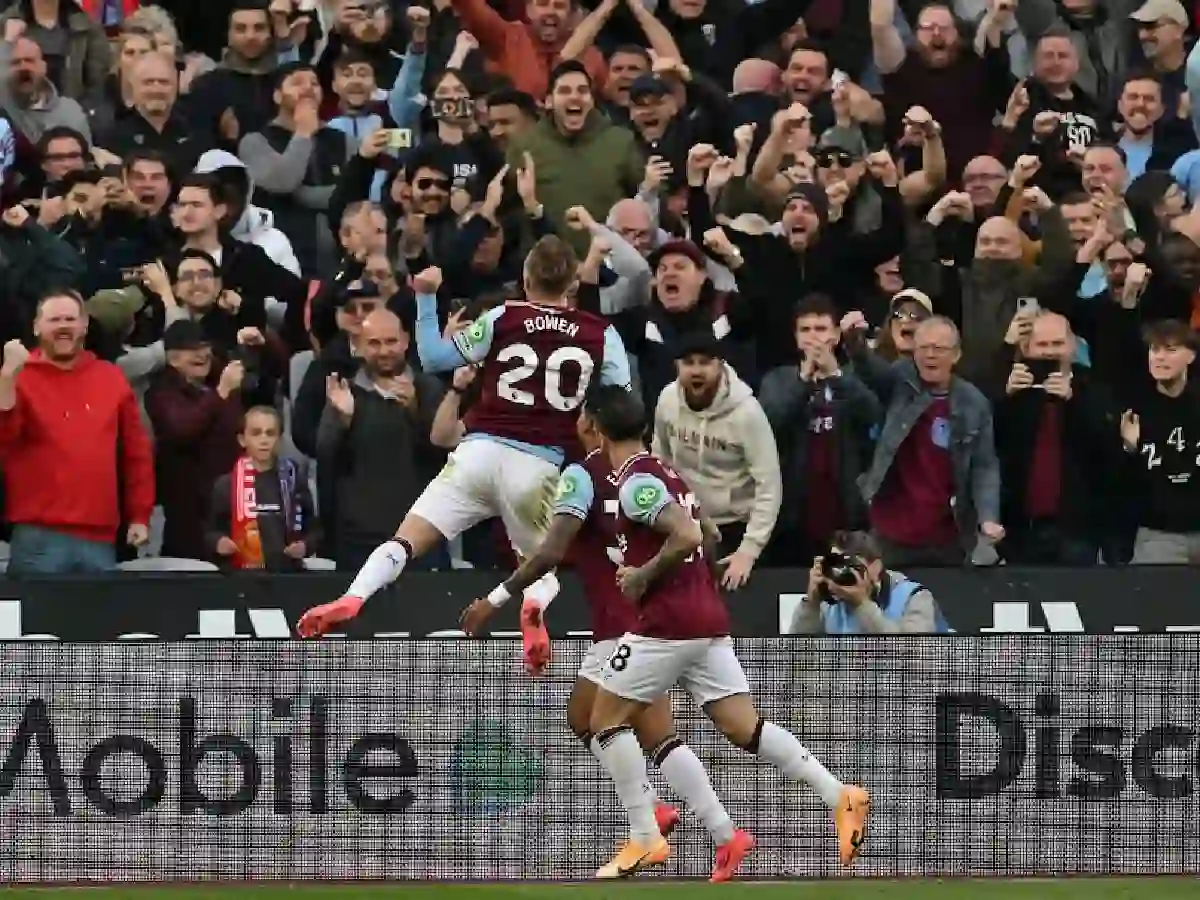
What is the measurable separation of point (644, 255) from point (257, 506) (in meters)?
2.71

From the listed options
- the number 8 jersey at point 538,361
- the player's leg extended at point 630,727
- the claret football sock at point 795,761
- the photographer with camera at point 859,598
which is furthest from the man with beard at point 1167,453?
the player's leg extended at point 630,727

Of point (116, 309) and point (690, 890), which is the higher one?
point (116, 309)

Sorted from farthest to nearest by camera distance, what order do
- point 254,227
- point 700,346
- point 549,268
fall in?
1. point 254,227
2. point 700,346
3. point 549,268

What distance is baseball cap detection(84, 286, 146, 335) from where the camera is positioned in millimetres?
14812

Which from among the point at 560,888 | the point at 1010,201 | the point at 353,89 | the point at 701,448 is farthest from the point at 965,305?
the point at 560,888

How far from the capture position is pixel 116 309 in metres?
14.8

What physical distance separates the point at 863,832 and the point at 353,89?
265 inches

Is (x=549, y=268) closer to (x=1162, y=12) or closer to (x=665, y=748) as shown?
(x=665, y=748)

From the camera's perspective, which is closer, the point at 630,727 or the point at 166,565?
the point at 630,727

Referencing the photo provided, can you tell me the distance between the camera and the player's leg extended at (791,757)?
1148cm

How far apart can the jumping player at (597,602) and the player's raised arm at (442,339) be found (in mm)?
573

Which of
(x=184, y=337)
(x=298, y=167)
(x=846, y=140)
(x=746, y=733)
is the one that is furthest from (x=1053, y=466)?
(x=298, y=167)

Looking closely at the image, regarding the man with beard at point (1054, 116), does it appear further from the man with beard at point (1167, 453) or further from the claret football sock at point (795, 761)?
the claret football sock at point (795, 761)

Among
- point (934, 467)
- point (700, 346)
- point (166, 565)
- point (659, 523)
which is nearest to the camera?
point (659, 523)
